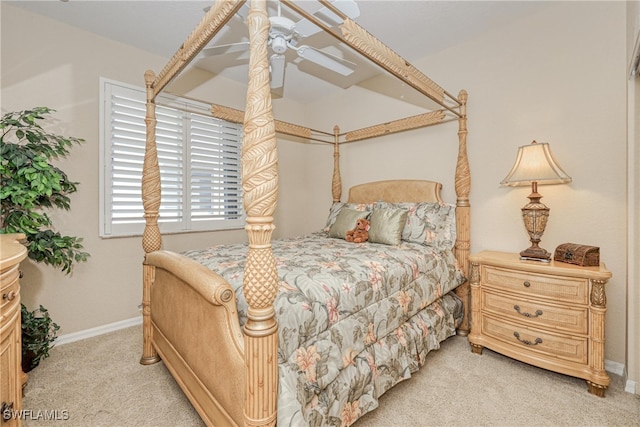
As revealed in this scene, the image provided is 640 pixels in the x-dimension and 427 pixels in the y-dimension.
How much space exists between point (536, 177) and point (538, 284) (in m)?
0.74

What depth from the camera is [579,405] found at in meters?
1.64

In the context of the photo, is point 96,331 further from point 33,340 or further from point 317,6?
point 317,6

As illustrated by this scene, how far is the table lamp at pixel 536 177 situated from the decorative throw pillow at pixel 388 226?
885 mm

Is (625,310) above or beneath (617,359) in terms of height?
above

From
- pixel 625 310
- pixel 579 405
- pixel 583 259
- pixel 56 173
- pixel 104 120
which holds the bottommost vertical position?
pixel 579 405

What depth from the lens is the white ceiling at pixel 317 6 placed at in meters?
2.23

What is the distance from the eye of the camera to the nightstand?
1736 millimetres

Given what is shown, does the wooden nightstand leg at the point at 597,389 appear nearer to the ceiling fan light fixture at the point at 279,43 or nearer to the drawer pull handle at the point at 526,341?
the drawer pull handle at the point at 526,341

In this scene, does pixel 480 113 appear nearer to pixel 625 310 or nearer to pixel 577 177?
pixel 577 177

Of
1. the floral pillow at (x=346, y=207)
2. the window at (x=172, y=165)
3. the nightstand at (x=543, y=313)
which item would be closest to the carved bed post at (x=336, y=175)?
the floral pillow at (x=346, y=207)

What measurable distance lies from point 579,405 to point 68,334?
3758 mm

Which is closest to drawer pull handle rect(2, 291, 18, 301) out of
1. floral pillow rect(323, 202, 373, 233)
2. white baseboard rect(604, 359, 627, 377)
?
floral pillow rect(323, 202, 373, 233)

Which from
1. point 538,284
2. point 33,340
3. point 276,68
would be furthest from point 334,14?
point 33,340

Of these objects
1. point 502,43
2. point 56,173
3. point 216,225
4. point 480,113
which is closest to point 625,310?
point 480,113
